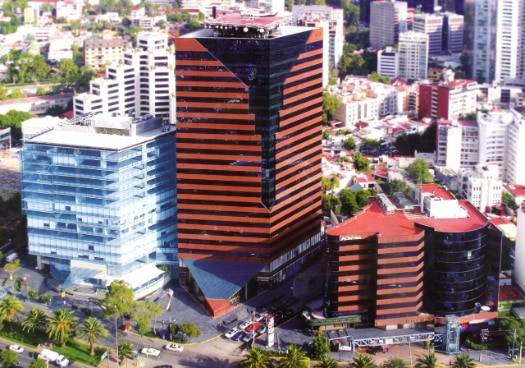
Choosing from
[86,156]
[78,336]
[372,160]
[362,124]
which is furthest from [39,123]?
[362,124]

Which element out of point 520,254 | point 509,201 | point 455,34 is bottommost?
point 509,201

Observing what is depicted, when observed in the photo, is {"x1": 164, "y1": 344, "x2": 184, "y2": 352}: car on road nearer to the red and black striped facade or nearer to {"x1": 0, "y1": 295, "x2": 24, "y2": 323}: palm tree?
the red and black striped facade

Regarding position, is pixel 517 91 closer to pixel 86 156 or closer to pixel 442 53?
pixel 442 53


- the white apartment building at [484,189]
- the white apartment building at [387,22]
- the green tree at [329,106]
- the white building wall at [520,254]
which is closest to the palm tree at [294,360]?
the white building wall at [520,254]

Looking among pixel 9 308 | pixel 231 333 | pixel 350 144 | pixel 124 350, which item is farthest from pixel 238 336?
pixel 350 144

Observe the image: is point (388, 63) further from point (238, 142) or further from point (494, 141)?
point (238, 142)

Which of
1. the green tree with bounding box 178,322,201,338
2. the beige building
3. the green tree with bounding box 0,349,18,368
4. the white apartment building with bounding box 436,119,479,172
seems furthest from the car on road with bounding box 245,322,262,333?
the beige building
